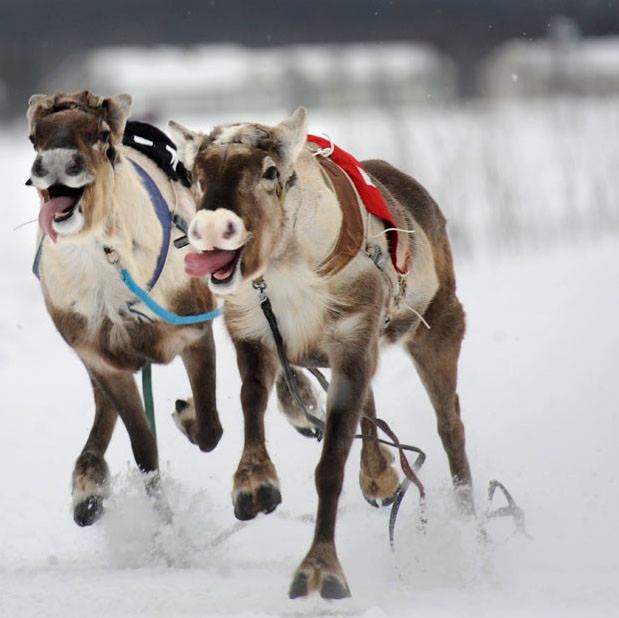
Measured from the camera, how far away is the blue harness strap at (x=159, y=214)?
15.2 ft

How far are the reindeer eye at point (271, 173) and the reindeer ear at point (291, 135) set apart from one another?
0.07 meters

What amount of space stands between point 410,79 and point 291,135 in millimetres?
Result: 10734

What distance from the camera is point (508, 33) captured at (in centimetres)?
1816

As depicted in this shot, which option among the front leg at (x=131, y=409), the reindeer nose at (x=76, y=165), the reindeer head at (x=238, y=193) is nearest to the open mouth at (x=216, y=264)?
the reindeer head at (x=238, y=193)

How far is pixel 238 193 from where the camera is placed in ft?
11.3

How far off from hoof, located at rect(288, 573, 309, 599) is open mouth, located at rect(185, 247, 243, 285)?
3.20 feet

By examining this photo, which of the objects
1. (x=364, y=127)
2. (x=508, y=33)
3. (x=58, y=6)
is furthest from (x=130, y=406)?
(x=58, y=6)

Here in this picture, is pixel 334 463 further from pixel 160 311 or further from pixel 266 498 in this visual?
pixel 160 311

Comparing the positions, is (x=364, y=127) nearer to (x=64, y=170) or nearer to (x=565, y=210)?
(x=565, y=210)

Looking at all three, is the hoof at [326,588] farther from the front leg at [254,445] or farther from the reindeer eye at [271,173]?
the reindeer eye at [271,173]

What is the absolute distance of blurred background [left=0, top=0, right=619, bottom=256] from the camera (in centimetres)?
1108

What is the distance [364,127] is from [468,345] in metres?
3.31

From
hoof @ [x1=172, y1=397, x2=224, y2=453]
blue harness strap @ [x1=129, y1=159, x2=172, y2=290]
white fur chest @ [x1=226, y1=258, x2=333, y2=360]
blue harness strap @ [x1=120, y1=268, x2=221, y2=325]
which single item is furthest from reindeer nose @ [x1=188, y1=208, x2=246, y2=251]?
hoof @ [x1=172, y1=397, x2=224, y2=453]

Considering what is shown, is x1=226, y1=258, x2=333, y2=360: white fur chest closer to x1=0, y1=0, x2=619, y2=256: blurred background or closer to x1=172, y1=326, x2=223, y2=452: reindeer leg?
x1=172, y1=326, x2=223, y2=452: reindeer leg
